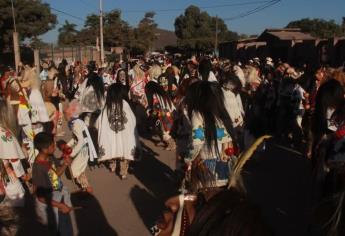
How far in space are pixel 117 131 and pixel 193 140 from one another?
3257mm

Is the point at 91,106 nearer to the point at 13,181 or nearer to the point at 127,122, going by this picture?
the point at 127,122

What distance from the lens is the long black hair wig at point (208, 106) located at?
183 inches

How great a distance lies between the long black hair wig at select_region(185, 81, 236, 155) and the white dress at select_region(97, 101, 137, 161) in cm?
325

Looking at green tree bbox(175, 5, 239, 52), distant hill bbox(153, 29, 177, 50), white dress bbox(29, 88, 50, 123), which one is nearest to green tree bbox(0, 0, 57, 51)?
white dress bbox(29, 88, 50, 123)

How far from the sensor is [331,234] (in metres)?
1.88

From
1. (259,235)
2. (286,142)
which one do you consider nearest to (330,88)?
(259,235)

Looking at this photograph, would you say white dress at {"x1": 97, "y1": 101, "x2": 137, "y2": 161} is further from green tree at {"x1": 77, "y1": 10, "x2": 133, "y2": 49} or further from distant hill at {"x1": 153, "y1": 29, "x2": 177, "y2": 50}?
distant hill at {"x1": 153, "y1": 29, "x2": 177, "y2": 50}

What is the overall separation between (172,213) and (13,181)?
130 inches

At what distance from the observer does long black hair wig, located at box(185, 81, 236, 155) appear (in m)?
4.65

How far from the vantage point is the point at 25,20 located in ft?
139

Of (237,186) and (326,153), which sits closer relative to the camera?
(237,186)

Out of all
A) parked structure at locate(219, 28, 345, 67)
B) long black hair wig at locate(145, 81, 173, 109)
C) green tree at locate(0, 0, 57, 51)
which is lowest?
long black hair wig at locate(145, 81, 173, 109)

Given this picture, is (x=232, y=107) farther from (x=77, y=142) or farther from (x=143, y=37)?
(x=143, y=37)

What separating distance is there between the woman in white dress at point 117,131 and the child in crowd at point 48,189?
122 inches
